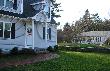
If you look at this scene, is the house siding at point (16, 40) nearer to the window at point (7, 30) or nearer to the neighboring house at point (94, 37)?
the window at point (7, 30)

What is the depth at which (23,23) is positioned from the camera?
1176 inches

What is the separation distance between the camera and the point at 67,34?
78.2 meters

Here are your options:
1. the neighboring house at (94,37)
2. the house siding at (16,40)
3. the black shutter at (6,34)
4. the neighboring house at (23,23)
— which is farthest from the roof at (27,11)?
the neighboring house at (94,37)

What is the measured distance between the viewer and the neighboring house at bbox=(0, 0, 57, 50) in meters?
27.2

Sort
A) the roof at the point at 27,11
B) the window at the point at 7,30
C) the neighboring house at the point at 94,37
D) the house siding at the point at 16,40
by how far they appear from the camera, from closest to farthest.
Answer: the window at the point at 7,30 → the house siding at the point at 16,40 → the roof at the point at 27,11 → the neighboring house at the point at 94,37

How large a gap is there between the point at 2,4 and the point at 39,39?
7865 mm

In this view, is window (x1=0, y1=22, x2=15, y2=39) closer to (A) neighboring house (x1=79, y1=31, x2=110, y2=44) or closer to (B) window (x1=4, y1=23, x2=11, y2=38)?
(B) window (x1=4, y1=23, x2=11, y2=38)

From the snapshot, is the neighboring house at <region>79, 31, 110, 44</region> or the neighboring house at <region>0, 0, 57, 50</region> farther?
the neighboring house at <region>79, 31, 110, 44</region>

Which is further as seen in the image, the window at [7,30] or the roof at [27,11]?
the roof at [27,11]

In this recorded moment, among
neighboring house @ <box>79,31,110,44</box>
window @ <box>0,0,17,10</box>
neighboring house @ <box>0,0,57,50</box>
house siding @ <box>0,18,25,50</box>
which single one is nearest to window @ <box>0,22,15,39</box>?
neighboring house @ <box>0,0,57,50</box>

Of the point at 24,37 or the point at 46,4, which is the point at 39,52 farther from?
the point at 46,4

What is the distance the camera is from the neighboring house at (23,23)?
27188mm

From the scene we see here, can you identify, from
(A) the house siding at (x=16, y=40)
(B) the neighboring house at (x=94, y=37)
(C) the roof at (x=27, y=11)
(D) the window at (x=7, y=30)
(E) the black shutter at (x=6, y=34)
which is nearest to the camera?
(D) the window at (x=7, y=30)

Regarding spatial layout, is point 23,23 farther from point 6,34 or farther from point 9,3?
point 6,34
